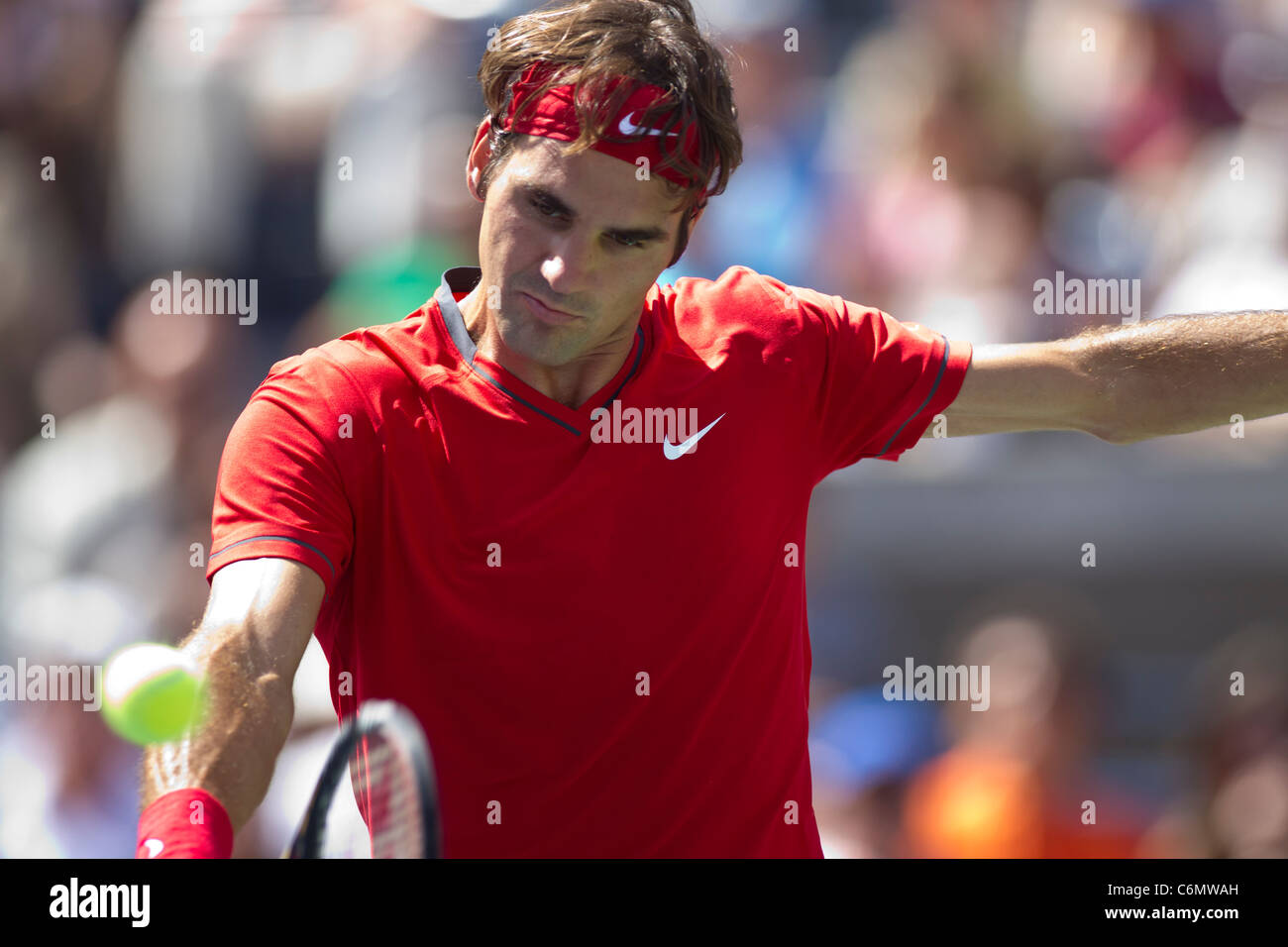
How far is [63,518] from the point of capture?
5.88 metres

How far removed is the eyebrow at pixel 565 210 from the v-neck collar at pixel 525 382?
7.0 inches

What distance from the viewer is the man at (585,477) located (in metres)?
2.52

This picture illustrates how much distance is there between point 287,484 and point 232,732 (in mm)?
387

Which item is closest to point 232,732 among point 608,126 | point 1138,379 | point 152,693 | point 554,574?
point 152,693

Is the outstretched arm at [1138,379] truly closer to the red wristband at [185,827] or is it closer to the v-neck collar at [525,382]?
the v-neck collar at [525,382]

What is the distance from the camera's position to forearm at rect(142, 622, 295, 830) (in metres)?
2.15

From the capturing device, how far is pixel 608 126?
261cm

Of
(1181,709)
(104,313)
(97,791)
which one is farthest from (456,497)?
(104,313)

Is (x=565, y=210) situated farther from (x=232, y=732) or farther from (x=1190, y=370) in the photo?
(x=1190, y=370)

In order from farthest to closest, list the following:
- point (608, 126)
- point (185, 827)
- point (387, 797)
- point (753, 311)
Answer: point (753, 311), point (608, 126), point (387, 797), point (185, 827)

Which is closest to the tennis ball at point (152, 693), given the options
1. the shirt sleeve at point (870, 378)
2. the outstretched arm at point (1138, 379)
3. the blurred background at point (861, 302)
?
the shirt sleeve at point (870, 378)

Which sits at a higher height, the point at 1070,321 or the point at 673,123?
the point at 1070,321

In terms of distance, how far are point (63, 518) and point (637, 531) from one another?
3.89m
